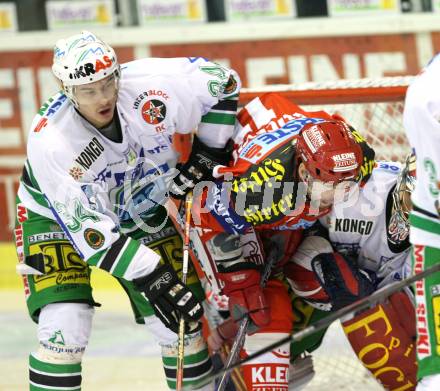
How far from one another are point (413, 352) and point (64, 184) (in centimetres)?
111

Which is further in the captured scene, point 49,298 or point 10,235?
point 10,235

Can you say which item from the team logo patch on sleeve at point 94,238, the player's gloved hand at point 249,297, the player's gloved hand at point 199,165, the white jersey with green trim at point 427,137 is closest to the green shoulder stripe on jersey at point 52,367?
the team logo patch on sleeve at point 94,238

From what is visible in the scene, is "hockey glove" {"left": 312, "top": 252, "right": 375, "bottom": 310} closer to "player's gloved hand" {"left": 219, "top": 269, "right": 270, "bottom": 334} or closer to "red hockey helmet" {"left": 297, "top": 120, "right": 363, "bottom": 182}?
"player's gloved hand" {"left": 219, "top": 269, "right": 270, "bottom": 334}

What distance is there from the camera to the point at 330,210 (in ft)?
10.3

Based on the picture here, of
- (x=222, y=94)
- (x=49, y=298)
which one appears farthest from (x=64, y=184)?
(x=222, y=94)

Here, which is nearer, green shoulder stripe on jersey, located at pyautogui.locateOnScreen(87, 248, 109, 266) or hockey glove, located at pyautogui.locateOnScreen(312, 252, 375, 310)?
green shoulder stripe on jersey, located at pyautogui.locateOnScreen(87, 248, 109, 266)

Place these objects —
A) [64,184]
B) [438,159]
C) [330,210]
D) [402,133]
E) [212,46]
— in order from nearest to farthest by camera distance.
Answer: [438,159], [64,184], [330,210], [402,133], [212,46]

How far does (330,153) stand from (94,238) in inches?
27.5

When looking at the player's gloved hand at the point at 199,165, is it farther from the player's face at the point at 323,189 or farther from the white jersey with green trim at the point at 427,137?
the white jersey with green trim at the point at 427,137

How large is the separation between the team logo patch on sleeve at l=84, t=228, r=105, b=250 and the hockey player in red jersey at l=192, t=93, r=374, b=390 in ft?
1.16

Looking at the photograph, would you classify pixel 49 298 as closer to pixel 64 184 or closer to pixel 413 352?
pixel 64 184

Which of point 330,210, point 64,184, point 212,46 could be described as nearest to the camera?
point 64,184

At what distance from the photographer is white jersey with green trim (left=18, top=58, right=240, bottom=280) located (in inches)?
117

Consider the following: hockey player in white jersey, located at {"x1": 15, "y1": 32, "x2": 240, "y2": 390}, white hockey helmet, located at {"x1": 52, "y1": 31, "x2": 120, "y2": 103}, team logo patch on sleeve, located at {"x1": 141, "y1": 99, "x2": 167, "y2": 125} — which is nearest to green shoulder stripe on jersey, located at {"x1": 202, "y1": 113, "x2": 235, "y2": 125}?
hockey player in white jersey, located at {"x1": 15, "y1": 32, "x2": 240, "y2": 390}
